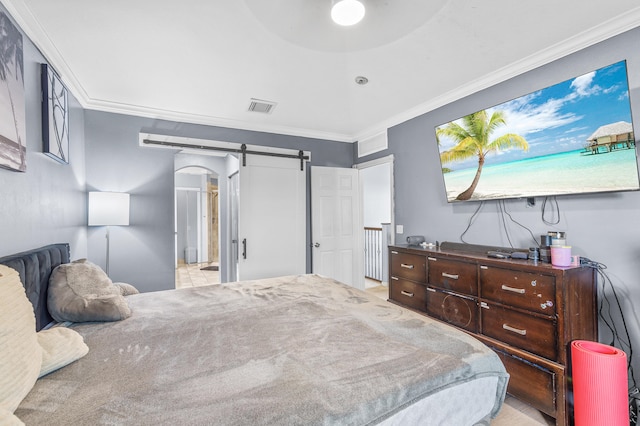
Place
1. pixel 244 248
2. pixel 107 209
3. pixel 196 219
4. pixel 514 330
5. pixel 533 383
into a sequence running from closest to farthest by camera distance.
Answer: pixel 533 383 → pixel 514 330 → pixel 107 209 → pixel 244 248 → pixel 196 219

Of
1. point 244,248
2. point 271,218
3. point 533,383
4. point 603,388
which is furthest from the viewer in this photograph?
point 271,218

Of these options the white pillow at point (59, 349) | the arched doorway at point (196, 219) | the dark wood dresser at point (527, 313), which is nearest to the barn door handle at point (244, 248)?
the dark wood dresser at point (527, 313)

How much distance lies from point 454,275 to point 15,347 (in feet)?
8.78

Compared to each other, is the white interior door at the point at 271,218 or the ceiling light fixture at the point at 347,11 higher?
the ceiling light fixture at the point at 347,11

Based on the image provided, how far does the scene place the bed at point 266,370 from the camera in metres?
0.92

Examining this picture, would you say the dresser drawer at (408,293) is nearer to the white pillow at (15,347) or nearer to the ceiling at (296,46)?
the ceiling at (296,46)

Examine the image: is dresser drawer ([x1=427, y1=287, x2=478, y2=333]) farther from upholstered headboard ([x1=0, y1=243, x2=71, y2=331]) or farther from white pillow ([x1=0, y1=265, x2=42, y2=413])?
upholstered headboard ([x1=0, y1=243, x2=71, y2=331])

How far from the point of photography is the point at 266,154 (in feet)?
13.7

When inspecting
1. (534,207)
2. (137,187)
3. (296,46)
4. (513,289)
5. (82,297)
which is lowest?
(513,289)

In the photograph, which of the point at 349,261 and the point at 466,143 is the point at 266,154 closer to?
the point at 349,261

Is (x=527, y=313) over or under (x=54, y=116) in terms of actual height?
under

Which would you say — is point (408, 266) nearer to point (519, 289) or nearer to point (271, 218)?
point (519, 289)

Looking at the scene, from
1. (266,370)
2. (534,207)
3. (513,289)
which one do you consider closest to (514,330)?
(513,289)

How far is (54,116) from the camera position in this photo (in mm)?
2322
